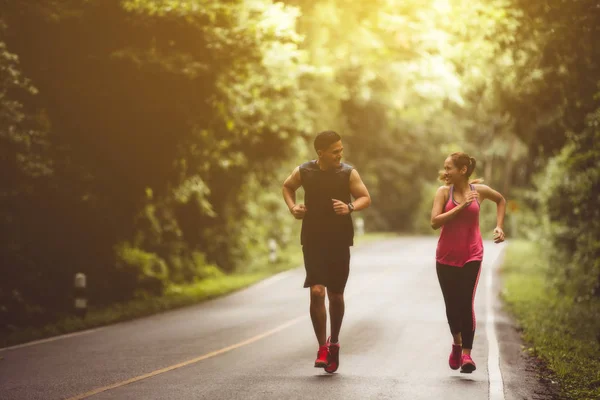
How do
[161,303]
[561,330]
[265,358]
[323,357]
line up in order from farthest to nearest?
[161,303] → [561,330] → [265,358] → [323,357]

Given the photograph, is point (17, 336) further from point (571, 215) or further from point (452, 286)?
point (571, 215)

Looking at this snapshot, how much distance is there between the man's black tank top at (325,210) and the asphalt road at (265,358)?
51.2 inches

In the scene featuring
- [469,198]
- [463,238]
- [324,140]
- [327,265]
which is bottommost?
[327,265]

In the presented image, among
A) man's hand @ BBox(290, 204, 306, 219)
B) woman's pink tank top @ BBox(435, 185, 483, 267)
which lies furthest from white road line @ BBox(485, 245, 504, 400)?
man's hand @ BBox(290, 204, 306, 219)

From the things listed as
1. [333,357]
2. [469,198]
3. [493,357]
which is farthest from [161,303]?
[469,198]

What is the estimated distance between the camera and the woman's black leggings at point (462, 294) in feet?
26.9

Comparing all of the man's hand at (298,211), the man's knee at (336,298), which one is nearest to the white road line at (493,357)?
the man's knee at (336,298)

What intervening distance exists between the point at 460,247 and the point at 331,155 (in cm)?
146

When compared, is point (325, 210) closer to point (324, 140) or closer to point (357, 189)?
point (357, 189)

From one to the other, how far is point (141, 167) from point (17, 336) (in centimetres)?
509

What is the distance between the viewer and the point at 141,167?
54.7 ft

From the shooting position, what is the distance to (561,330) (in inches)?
509

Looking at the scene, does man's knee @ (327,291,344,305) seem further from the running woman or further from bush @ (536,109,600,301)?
bush @ (536,109,600,301)

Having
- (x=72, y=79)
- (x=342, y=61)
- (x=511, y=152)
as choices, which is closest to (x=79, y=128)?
(x=72, y=79)
